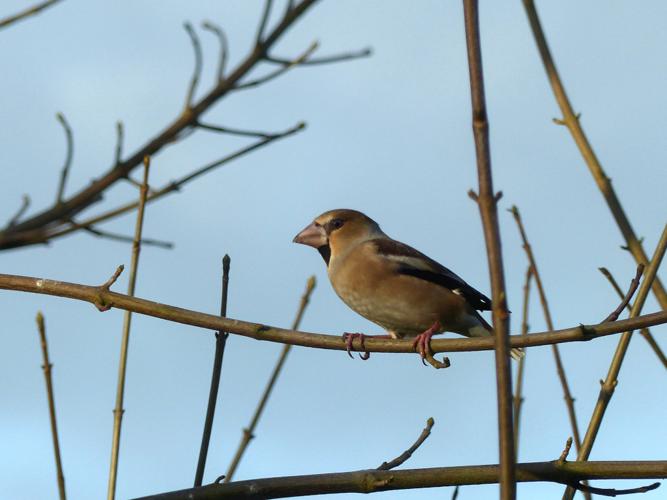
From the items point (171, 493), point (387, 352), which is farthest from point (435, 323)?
point (171, 493)

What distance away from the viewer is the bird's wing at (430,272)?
6.29m

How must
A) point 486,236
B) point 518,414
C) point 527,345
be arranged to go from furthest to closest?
point 518,414 → point 527,345 → point 486,236

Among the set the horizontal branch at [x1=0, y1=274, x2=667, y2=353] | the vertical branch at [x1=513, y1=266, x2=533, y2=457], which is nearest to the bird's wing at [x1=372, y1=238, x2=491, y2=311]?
the vertical branch at [x1=513, y1=266, x2=533, y2=457]

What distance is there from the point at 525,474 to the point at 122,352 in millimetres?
1441

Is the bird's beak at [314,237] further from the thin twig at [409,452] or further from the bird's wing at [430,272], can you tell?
the thin twig at [409,452]

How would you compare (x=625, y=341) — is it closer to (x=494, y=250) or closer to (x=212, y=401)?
(x=212, y=401)

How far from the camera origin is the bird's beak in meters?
7.10

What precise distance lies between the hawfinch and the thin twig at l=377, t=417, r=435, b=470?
1924mm

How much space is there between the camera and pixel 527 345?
141 inches

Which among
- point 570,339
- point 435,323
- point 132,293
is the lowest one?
point 570,339

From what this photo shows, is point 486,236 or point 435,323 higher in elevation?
point 435,323

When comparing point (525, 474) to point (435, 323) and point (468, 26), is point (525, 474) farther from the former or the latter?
point (435, 323)

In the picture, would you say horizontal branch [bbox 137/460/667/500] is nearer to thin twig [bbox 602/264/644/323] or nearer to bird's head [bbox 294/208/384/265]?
thin twig [bbox 602/264/644/323]

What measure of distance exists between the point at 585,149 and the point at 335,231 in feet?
11.3
